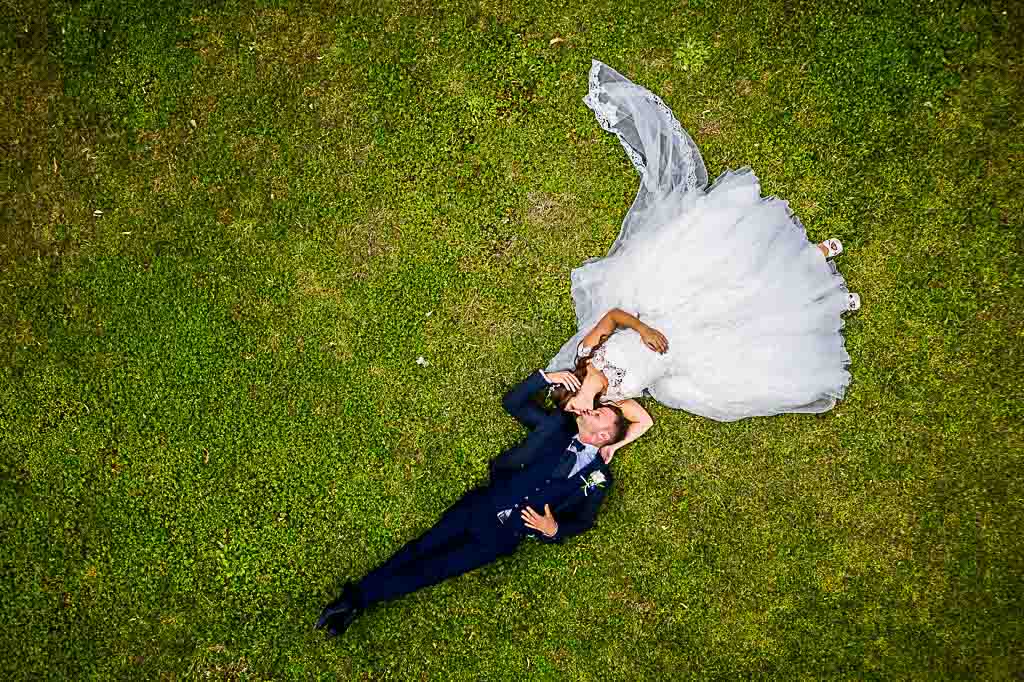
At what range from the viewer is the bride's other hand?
4.72 meters

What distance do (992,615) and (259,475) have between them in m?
6.14

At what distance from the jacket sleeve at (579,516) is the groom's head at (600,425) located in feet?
1.67

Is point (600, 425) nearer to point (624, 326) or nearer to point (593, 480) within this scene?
point (593, 480)

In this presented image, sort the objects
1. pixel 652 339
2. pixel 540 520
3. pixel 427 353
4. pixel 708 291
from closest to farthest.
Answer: pixel 652 339
pixel 708 291
pixel 540 520
pixel 427 353

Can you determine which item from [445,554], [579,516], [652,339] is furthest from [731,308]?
[445,554]

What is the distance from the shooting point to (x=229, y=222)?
5.66m

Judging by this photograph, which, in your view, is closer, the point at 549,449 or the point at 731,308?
the point at 731,308

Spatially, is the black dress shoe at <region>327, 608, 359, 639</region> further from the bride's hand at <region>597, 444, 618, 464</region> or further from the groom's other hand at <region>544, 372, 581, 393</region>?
the groom's other hand at <region>544, 372, 581, 393</region>

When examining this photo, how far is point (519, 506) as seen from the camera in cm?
A: 495

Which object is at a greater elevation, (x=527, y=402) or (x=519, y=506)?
(x=527, y=402)

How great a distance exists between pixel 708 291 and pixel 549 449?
5.26ft

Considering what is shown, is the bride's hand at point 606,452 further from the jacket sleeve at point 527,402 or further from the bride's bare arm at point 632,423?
the jacket sleeve at point 527,402

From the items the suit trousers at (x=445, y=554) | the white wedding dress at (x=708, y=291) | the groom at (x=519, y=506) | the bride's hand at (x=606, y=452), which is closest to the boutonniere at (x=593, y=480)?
the groom at (x=519, y=506)

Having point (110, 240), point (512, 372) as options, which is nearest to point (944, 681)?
point (512, 372)
